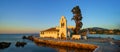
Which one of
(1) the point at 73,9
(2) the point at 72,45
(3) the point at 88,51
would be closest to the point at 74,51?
(3) the point at 88,51

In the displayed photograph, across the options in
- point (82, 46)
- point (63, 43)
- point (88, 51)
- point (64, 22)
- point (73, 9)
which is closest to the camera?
point (88, 51)

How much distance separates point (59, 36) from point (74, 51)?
31.0 meters

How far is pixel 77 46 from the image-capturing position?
44.4 metres

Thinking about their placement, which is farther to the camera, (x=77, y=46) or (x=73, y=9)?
(x=73, y=9)

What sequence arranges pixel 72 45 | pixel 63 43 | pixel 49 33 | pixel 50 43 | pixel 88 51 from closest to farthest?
pixel 88 51
pixel 72 45
pixel 63 43
pixel 50 43
pixel 49 33

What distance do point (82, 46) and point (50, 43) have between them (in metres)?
16.5

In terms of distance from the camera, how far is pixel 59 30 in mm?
71062

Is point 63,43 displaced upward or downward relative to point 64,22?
downward

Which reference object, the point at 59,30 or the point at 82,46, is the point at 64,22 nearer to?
the point at 59,30

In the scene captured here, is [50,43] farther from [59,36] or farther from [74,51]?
[74,51]

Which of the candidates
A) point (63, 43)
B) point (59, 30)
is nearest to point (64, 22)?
point (59, 30)

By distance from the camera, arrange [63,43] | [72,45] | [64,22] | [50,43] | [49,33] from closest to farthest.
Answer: [72,45], [63,43], [50,43], [64,22], [49,33]

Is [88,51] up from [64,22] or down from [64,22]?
down

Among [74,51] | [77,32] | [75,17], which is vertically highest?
[75,17]
